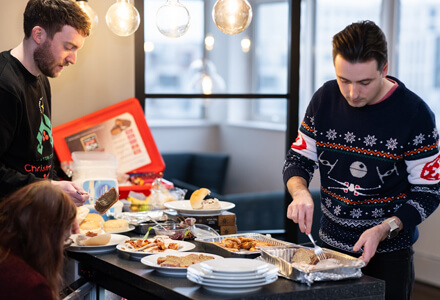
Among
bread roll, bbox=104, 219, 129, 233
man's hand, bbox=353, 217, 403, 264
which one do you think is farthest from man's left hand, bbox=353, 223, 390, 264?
bread roll, bbox=104, 219, 129, 233

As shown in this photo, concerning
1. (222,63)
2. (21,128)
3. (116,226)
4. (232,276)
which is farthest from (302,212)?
(222,63)

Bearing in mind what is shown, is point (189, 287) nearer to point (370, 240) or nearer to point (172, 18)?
point (370, 240)

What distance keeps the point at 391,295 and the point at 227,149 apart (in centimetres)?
527

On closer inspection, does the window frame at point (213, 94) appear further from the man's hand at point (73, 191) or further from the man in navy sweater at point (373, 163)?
the man in navy sweater at point (373, 163)

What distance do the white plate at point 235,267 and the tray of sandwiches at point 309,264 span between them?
6cm

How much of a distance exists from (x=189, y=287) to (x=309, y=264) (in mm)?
386

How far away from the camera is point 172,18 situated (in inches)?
106

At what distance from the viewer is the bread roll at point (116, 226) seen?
260 centimetres

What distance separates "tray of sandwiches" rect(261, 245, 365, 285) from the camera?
186cm

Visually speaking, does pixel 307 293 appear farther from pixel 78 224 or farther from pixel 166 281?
pixel 78 224

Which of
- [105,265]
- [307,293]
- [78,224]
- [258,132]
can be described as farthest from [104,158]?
[258,132]

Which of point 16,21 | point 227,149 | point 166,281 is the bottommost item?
point 227,149

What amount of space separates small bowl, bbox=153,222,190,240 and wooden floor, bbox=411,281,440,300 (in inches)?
100

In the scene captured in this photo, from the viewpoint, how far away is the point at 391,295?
2.19m
